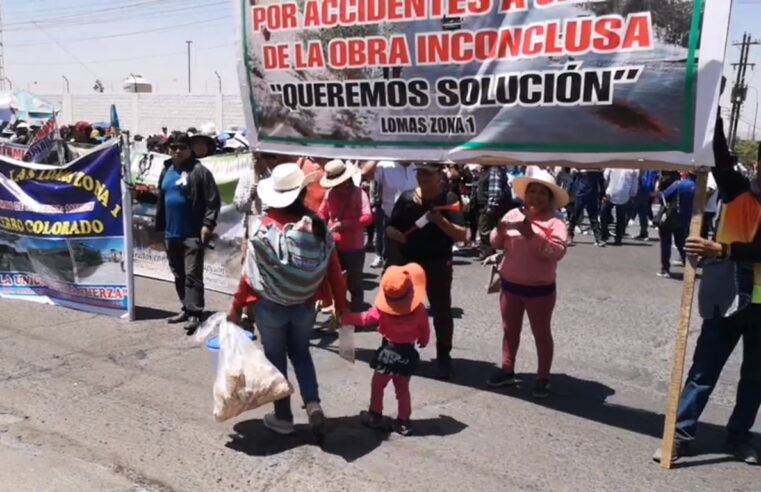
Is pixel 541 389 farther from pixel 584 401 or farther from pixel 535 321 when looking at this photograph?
pixel 535 321

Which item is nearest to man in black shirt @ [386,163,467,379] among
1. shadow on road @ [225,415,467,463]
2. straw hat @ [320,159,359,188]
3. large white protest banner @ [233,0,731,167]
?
large white protest banner @ [233,0,731,167]

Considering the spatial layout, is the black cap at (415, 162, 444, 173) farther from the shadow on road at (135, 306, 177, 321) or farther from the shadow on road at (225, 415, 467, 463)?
the shadow on road at (135, 306, 177, 321)

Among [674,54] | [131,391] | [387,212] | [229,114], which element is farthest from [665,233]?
[229,114]

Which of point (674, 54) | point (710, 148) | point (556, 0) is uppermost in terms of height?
point (556, 0)

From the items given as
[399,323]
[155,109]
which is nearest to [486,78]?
[399,323]

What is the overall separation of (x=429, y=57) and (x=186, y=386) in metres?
3.05

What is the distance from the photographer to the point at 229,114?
3331cm

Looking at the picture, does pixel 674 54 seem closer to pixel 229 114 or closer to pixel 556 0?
pixel 556 0

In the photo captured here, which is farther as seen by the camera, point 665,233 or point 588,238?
point 588,238

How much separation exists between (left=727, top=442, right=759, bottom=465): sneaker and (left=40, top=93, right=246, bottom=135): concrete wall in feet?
97.1

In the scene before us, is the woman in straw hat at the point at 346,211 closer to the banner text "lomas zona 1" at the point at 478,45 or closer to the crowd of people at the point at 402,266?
the crowd of people at the point at 402,266

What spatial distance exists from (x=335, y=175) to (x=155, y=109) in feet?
101

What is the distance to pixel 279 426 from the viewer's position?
4.85 metres

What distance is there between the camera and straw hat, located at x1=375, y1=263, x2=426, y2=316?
4.77 metres
